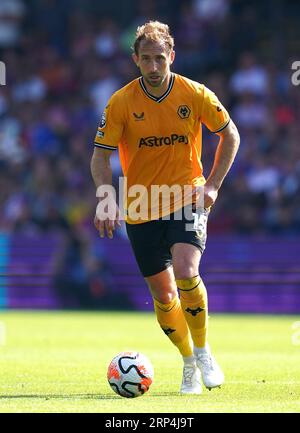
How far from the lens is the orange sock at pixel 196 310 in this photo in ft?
28.8

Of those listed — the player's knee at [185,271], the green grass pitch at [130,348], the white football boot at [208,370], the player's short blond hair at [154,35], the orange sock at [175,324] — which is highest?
the player's short blond hair at [154,35]

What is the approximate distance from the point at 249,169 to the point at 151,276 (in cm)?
1149

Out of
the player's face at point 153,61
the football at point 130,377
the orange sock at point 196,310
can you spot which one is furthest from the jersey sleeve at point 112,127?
the football at point 130,377

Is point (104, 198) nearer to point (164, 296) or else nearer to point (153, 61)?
point (164, 296)

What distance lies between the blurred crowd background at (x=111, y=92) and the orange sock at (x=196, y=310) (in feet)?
35.4

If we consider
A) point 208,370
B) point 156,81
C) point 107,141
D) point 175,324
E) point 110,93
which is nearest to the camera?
point 208,370

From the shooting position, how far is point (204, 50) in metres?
22.9

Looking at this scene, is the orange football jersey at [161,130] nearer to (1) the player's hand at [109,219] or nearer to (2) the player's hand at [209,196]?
(2) the player's hand at [209,196]

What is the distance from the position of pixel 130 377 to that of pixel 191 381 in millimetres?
577

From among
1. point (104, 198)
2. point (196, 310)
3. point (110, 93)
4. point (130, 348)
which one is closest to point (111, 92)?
point (110, 93)

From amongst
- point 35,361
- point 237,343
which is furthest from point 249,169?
point 35,361

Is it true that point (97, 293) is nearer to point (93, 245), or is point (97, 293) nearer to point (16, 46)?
point (93, 245)

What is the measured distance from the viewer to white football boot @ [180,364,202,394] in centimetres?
886

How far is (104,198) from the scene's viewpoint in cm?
897
